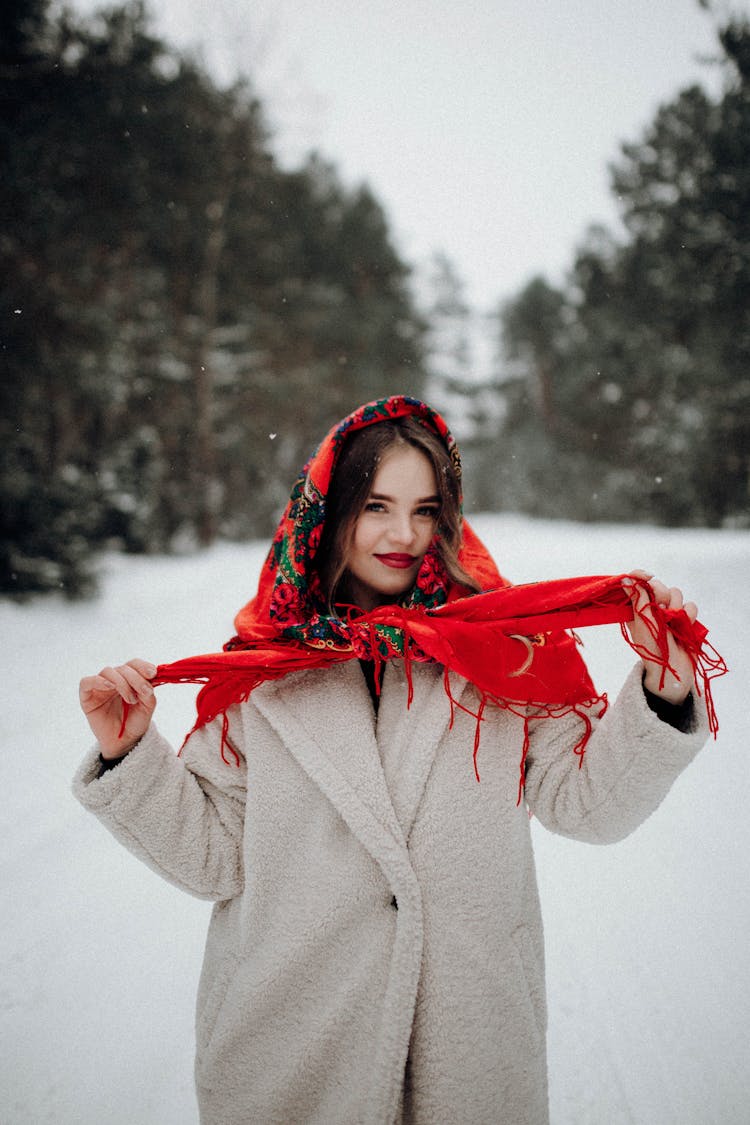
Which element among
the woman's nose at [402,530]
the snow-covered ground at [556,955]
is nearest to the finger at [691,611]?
the woman's nose at [402,530]

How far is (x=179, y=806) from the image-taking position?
4.27 feet

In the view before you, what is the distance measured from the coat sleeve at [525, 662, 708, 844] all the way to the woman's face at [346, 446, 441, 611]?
48 centimetres

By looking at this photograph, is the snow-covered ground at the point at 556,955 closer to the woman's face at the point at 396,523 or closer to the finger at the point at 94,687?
the finger at the point at 94,687

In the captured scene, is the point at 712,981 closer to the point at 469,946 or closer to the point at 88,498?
the point at 469,946

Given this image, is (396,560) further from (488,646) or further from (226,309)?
(226,309)

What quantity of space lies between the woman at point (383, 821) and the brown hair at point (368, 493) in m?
0.24

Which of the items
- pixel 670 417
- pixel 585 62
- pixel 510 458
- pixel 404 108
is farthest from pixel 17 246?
pixel 510 458

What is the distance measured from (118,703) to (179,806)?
25cm

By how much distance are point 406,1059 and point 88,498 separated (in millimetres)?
6967

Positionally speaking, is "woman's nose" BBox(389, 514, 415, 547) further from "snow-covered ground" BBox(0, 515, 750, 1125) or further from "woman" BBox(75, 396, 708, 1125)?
"snow-covered ground" BBox(0, 515, 750, 1125)

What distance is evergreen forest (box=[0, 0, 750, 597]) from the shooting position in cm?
617

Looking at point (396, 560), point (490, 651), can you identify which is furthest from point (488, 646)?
point (396, 560)

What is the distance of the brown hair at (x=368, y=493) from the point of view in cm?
154

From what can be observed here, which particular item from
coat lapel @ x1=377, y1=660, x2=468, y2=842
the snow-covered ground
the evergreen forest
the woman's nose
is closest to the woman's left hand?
coat lapel @ x1=377, y1=660, x2=468, y2=842
